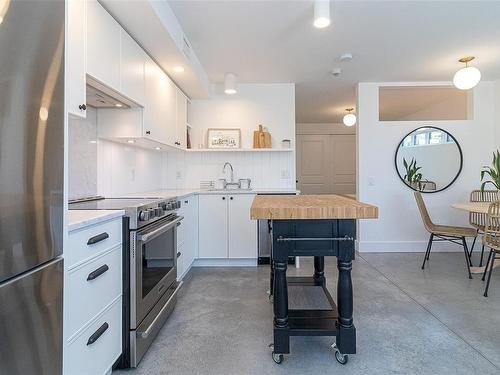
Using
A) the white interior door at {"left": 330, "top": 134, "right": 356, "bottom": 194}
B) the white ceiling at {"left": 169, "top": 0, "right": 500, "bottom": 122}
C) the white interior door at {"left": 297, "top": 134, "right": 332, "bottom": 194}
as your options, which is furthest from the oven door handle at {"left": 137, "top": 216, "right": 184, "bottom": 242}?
the white interior door at {"left": 330, "top": 134, "right": 356, "bottom": 194}

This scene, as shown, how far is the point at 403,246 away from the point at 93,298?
4153mm

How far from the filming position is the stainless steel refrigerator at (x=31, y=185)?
0.82m

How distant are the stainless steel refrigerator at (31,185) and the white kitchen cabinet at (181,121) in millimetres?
2450

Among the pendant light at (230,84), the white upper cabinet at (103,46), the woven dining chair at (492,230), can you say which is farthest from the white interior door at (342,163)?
the white upper cabinet at (103,46)

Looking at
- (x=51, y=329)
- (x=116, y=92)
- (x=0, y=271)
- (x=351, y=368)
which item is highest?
(x=116, y=92)

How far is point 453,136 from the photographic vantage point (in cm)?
420

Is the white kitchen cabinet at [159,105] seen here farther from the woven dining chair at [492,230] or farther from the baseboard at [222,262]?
the woven dining chair at [492,230]

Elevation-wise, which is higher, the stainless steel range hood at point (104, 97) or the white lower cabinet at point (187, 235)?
the stainless steel range hood at point (104, 97)

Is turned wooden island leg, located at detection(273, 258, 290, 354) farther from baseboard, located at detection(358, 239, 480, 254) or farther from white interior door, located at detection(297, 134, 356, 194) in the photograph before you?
white interior door, located at detection(297, 134, 356, 194)

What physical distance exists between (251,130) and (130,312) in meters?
3.06

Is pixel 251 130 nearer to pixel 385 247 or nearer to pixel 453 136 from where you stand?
pixel 385 247

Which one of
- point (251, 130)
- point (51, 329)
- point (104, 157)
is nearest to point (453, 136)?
point (251, 130)

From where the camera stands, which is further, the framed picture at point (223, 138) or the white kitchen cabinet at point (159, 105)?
the framed picture at point (223, 138)

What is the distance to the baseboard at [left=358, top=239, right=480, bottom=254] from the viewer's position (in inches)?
165
